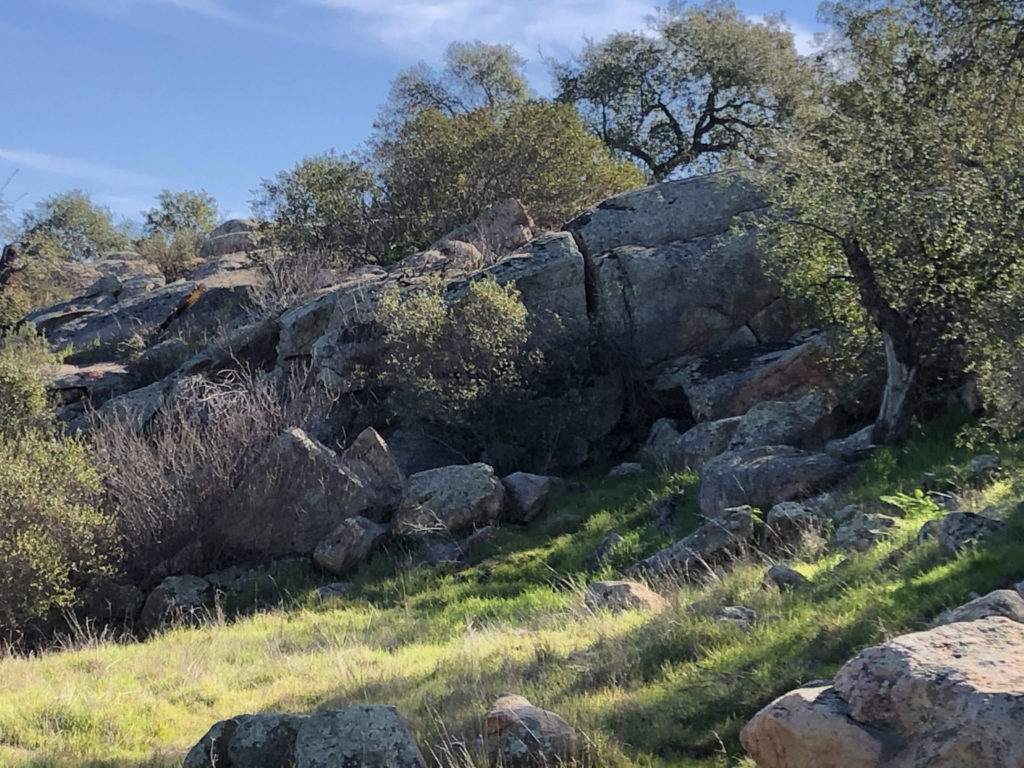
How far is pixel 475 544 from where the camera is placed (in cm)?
1370

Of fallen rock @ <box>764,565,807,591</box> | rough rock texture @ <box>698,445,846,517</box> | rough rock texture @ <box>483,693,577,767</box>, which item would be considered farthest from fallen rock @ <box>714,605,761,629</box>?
rough rock texture @ <box>698,445,846,517</box>

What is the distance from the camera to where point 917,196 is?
11125 millimetres

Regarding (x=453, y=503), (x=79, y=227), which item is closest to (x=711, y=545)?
(x=453, y=503)

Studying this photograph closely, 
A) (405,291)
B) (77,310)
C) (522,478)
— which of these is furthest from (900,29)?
(77,310)

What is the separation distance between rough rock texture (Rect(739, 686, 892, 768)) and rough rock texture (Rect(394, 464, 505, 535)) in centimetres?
960

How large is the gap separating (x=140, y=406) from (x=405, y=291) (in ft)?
18.0

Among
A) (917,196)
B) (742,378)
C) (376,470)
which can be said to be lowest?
(376,470)

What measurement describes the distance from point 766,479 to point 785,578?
149 inches

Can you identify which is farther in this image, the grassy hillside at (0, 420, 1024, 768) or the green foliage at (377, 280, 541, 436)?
the green foliage at (377, 280, 541, 436)

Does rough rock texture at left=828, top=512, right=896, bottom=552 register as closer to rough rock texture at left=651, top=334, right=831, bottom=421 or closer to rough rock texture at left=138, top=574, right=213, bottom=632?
rough rock texture at left=651, top=334, right=831, bottom=421

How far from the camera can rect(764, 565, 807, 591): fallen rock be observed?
781cm

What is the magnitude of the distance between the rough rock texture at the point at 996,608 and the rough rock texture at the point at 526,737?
2.21m

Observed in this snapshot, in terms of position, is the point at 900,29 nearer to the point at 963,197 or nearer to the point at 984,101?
the point at 984,101

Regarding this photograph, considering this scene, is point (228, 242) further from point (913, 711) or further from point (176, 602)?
point (913, 711)
